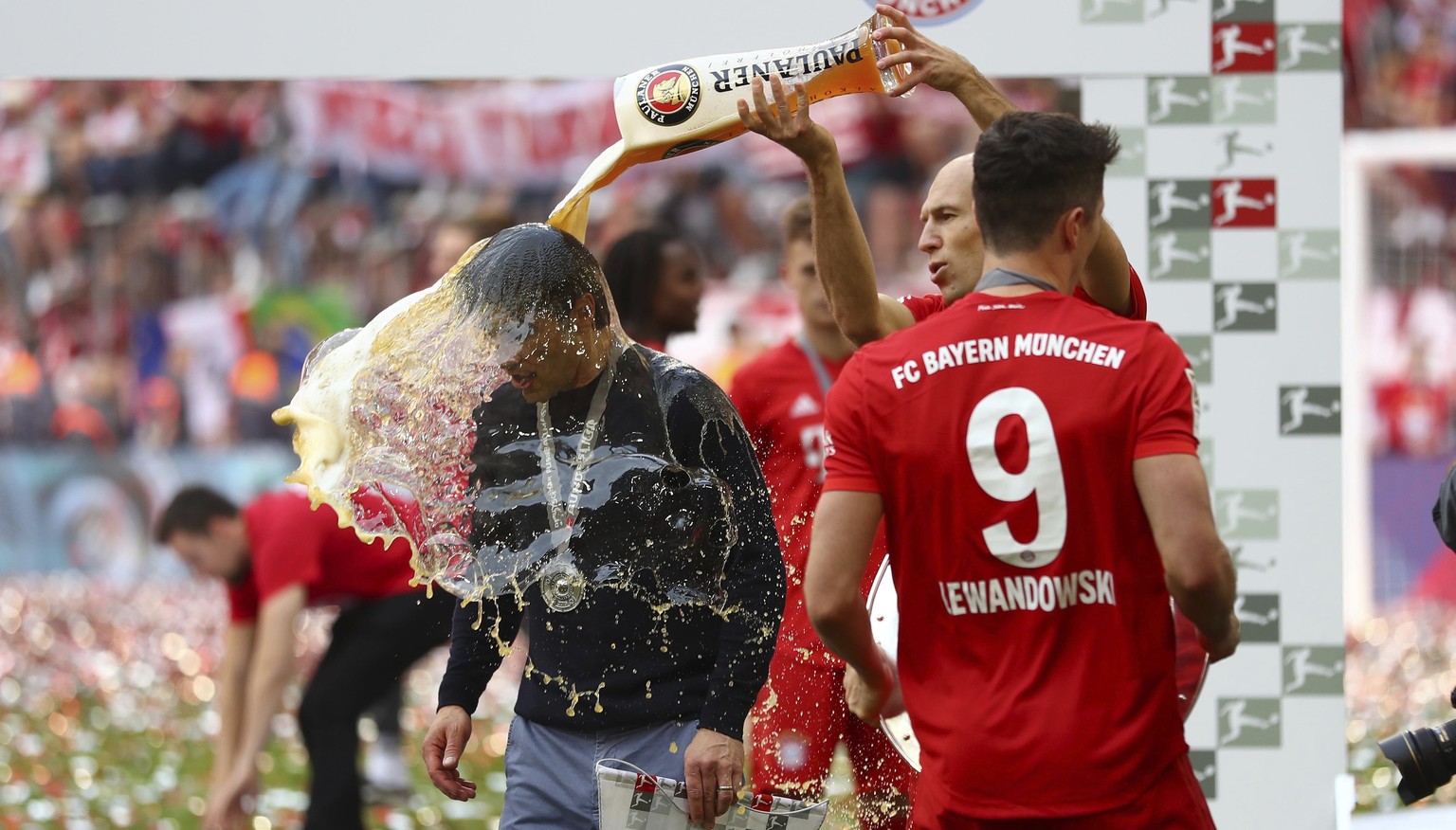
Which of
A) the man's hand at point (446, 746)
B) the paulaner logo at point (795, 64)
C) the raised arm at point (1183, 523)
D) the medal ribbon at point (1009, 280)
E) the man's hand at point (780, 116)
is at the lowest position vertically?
the man's hand at point (446, 746)

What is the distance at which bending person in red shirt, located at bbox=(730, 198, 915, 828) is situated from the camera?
3.98 meters

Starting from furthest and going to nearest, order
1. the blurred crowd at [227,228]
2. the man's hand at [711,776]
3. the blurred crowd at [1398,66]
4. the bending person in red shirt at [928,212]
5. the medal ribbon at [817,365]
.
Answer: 1. the blurred crowd at [1398,66]
2. the blurred crowd at [227,228]
3. the medal ribbon at [817,365]
4. the bending person in red shirt at [928,212]
5. the man's hand at [711,776]

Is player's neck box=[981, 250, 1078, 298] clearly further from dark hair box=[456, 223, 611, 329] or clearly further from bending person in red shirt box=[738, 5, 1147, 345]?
dark hair box=[456, 223, 611, 329]

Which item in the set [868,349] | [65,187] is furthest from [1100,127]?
[65,187]

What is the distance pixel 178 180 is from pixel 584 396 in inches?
469

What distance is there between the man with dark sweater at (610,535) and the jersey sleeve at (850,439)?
0.49 meters

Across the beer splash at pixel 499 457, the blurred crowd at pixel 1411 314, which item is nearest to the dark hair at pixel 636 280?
the beer splash at pixel 499 457

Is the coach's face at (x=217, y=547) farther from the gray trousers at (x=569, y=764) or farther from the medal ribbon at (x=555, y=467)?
the medal ribbon at (x=555, y=467)

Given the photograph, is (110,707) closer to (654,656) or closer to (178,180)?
(178,180)

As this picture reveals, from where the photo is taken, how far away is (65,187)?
554 inches

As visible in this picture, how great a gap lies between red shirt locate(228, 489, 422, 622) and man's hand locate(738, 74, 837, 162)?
9.49 ft

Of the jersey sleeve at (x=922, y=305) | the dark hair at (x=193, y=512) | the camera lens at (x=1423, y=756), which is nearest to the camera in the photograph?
the camera lens at (x=1423, y=756)

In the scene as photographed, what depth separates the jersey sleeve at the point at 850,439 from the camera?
2.46 meters

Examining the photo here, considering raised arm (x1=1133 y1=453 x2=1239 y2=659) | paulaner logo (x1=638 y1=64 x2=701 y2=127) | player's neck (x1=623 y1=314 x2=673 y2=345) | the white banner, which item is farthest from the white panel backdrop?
the white banner
